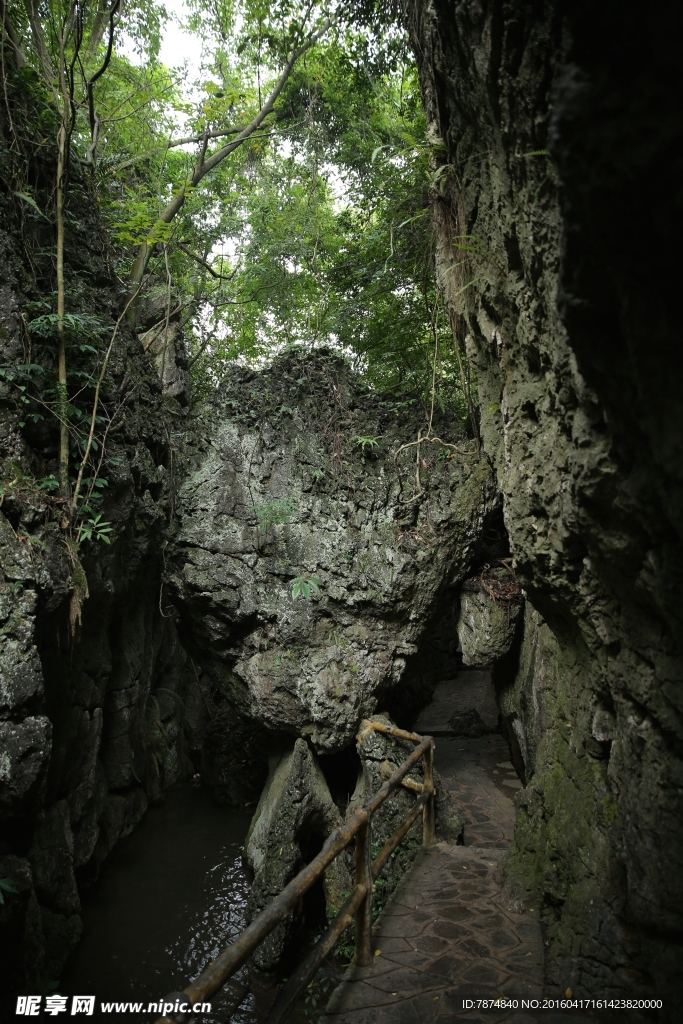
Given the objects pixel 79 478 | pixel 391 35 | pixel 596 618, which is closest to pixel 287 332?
pixel 391 35

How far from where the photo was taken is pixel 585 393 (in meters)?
2.24

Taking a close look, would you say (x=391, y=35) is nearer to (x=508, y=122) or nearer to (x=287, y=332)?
(x=287, y=332)

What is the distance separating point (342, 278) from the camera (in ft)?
32.2

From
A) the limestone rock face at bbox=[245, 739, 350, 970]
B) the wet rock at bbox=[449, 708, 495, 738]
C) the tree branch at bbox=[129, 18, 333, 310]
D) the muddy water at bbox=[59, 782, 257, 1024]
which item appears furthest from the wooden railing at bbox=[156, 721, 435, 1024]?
the tree branch at bbox=[129, 18, 333, 310]

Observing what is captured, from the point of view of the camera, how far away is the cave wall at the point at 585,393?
1.30m

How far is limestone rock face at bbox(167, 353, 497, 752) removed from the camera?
6734mm

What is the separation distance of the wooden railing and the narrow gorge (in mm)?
1036

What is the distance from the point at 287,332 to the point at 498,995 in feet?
33.8

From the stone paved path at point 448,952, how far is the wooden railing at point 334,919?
28 cm

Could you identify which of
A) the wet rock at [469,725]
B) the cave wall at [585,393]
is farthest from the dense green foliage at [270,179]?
the wet rock at [469,725]

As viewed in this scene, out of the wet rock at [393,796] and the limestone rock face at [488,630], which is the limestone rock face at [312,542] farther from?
the limestone rock face at [488,630]

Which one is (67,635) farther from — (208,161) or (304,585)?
(208,161)

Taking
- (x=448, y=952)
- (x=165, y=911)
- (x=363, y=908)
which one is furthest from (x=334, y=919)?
(x=165, y=911)

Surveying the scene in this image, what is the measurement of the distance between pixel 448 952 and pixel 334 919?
0.96m
